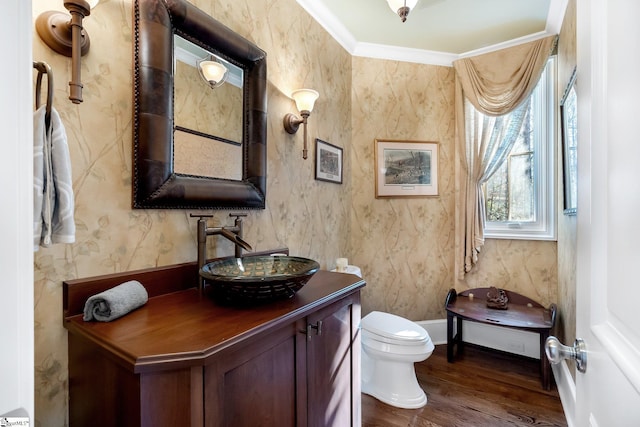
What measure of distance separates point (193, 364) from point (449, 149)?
8.77ft

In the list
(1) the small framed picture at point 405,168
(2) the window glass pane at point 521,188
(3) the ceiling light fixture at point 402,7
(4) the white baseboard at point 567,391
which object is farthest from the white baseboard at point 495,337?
(3) the ceiling light fixture at point 402,7

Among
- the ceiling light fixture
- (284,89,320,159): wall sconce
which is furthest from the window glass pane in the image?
(284,89,320,159): wall sconce

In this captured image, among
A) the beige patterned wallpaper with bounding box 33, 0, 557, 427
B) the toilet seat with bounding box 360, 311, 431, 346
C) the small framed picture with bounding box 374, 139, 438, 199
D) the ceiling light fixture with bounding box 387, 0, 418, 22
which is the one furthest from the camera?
the small framed picture with bounding box 374, 139, 438, 199

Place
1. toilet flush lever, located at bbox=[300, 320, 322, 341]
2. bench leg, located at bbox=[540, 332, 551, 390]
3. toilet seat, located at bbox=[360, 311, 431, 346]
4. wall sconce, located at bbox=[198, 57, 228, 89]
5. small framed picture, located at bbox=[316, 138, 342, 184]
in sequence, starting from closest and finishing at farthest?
toilet flush lever, located at bbox=[300, 320, 322, 341] → wall sconce, located at bbox=[198, 57, 228, 89] → toilet seat, located at bbox=[360, 311, 431, 346] → bench leg, located at bbox=[540, 332, 551, 390] → small framed picture, located at bbox=[316, 138, 342, 184]

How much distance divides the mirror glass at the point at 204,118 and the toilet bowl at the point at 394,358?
1326 mm

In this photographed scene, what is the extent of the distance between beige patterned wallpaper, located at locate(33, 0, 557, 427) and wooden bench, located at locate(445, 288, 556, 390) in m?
0.11

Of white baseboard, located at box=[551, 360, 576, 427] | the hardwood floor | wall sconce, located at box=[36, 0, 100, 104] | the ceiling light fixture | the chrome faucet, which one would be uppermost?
the ceiling light fixture

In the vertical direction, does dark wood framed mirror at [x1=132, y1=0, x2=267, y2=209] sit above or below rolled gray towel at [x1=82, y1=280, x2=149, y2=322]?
above

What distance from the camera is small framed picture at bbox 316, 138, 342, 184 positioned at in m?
2.12

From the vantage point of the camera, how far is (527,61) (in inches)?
91.4

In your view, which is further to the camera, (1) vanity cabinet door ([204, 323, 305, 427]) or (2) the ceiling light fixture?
(2) the ceiling light fixture

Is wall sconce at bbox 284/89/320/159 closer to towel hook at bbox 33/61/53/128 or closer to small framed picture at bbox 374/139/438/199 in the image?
small framed picture at bbox 374/139/438/199

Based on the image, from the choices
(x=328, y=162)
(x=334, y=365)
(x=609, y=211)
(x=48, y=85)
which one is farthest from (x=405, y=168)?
(x=48, y=85)

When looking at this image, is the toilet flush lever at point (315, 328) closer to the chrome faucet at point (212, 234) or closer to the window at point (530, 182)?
the chrome faucet at point (212, 234)
